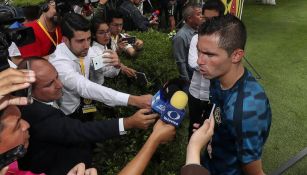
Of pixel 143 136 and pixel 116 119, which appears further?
pixel 143 136

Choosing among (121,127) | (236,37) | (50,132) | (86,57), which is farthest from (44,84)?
(236,37)

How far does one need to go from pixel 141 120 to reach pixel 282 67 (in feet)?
21.1

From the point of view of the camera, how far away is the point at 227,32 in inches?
106

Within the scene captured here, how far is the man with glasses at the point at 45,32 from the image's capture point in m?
4.77

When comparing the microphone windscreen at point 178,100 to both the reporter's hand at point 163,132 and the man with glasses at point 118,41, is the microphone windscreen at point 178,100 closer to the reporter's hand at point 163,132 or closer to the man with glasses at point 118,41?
the reporter's hand at point 163,132

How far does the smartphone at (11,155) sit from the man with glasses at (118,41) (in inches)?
135

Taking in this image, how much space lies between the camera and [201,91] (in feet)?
14.4

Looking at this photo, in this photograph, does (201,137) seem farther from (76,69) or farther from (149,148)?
(76,69)

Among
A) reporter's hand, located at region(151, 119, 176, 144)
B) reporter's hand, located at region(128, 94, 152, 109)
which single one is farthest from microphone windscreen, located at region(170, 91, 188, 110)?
Answer: reporter's hand, located at region(128, 94, 152, 109)

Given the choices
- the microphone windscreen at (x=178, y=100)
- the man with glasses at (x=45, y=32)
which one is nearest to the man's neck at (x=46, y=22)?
the man with glasses at (x=45, y=32)

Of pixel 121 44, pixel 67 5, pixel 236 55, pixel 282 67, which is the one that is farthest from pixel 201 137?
pixel 282 67

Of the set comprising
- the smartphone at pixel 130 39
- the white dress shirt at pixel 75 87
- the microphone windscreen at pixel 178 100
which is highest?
the microphone windscreen at pixel 178 100

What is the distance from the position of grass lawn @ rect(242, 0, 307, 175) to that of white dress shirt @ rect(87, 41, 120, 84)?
2.58 m

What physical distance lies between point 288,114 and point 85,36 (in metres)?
4.10
